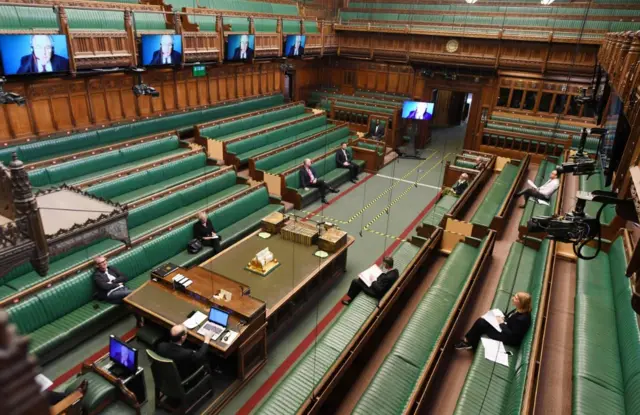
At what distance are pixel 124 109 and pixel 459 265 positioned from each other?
7.93 meters

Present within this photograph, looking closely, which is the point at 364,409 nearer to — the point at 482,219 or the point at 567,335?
the point at 567,335

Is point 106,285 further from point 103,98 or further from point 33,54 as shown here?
point 103,98

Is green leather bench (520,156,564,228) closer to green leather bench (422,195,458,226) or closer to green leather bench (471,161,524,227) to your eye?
green leather bench (471,161,524,227)

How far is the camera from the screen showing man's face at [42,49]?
6758 mm

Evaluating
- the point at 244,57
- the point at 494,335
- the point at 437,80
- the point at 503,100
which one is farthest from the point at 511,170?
the point at 244,57

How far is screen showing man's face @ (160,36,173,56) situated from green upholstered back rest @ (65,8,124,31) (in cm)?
89

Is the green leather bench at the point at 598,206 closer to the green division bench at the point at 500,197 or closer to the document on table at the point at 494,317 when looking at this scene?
the green division bench at the point at 500,197

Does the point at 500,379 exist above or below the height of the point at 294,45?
below

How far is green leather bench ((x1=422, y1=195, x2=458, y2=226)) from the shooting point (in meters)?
7.47

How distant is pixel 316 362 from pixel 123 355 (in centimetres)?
182

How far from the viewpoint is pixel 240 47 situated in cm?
1073

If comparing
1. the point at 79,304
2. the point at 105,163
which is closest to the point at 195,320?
the point at 79,304

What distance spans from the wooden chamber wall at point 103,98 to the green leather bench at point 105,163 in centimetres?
143

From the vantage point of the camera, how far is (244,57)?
36.0ft
